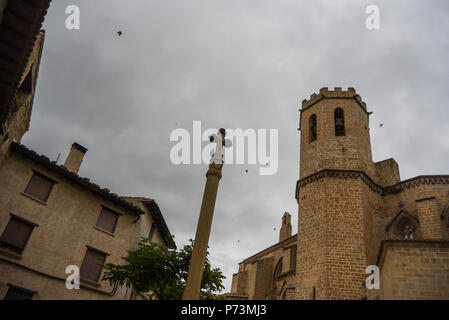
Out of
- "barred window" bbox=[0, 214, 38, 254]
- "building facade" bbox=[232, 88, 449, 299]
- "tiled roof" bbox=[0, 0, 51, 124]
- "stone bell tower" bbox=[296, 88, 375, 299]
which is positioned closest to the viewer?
"tiled roof" bbox=[0, 0, 51, 124]

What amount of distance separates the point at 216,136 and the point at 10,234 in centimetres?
1180

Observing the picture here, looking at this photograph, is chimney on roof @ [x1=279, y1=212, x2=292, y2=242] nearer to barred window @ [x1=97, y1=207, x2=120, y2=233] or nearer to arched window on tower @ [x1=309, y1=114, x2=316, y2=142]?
arched window on tower @ [x1=309, y1=114, x2=316, y2=142]

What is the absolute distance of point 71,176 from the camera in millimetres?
16422

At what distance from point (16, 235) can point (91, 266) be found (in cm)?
380

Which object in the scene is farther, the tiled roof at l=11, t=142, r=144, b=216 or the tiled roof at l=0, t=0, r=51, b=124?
the tiled roof at l=11, t=142, r=144, b=216

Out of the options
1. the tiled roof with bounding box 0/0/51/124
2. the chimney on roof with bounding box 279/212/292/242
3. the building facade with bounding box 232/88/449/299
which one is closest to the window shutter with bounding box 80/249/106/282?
the building facade with bounding box 232/88/449/299

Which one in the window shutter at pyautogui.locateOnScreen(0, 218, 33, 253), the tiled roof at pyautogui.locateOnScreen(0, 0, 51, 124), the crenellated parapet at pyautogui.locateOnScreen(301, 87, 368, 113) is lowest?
the window shutter at pyautogui.locateOnScreen(0, 218, 33, 253)

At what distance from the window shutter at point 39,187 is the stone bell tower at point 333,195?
12.7 meters

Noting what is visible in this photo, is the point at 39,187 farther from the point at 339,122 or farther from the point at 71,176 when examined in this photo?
the point at 339,122

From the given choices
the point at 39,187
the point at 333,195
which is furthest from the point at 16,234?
the point at 333,195

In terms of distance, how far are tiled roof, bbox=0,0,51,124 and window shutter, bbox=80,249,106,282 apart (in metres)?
11.2

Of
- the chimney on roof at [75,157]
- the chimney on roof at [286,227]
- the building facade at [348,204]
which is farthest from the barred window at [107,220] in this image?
the chimney on roof at [286,227]

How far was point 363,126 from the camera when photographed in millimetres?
18703

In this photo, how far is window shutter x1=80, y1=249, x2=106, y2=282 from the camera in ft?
51.8
